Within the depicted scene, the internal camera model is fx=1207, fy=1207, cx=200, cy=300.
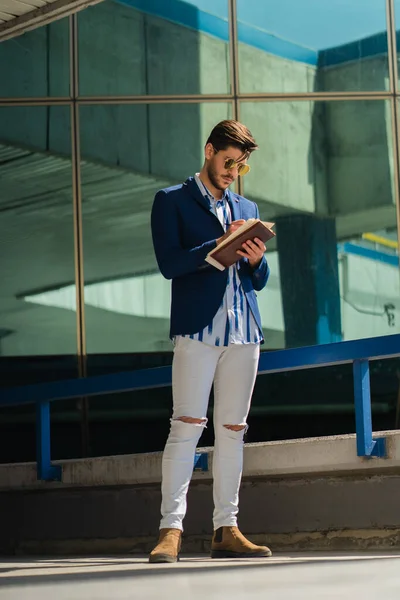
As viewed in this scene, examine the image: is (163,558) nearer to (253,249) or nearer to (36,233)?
(253,249)

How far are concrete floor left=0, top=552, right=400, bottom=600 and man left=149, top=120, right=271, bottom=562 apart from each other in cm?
27

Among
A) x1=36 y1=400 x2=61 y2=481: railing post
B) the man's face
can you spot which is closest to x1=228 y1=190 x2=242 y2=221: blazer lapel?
the man's face

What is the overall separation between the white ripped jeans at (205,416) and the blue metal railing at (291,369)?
61 centimetres

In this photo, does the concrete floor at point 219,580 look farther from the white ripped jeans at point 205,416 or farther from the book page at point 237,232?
the book page at point 237,232

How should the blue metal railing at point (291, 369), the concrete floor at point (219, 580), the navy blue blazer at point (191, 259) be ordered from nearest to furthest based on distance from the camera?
the concrete floor at point (219, 580), the navy blue blazer at point (191, 259), the blue metal railing at point (291, 369)

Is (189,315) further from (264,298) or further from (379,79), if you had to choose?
(379,79)

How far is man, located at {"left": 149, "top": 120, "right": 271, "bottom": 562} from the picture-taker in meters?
5.22

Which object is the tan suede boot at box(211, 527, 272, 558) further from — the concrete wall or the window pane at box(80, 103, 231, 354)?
the window pane at box(80, 103, 231, 354)

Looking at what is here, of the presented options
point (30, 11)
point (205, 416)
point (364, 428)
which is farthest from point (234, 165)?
point (30, 11)

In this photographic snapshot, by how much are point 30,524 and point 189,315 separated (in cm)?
304

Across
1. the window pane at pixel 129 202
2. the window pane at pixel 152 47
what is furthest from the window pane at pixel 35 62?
the window pane at pixel 129 202

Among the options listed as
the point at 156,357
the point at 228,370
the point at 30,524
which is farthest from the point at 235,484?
the point at 156,357

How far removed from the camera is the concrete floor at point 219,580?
11.7 feet

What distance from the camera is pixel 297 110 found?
495 inches
